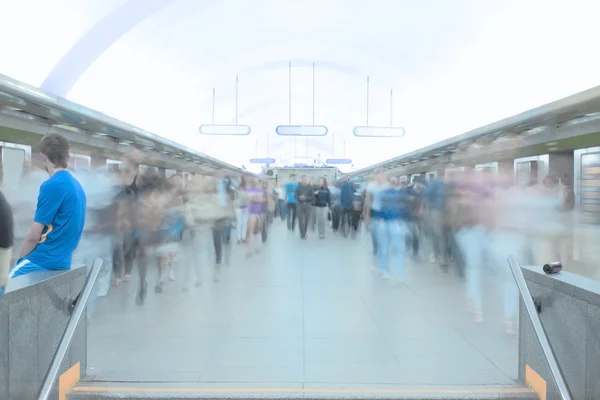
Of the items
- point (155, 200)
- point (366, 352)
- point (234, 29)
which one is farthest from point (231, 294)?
point (234, 29)

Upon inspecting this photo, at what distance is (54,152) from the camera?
3.47 m

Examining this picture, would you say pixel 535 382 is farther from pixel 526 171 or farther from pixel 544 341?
pixel 526 171

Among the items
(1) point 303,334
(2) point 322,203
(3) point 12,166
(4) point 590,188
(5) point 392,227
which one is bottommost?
(1) point 303,334

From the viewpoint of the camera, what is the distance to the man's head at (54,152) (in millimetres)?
3463

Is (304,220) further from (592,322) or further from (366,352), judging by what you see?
(592,322)

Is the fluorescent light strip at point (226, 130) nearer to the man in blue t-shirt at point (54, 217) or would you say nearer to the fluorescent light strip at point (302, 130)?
the fluorescent light strip at point (302, 130)

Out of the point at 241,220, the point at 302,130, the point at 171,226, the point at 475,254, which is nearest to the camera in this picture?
the point at 475,254

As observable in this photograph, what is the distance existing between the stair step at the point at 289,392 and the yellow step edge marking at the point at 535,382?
0.04 metres

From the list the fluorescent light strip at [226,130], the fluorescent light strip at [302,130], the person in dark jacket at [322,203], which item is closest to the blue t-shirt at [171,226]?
the person in dark jacket at [322,203]

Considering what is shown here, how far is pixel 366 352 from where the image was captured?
4383mm

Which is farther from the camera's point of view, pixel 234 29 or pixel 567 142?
pixel 234 29

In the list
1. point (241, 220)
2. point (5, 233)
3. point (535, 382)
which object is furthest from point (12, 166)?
point (535, 382)

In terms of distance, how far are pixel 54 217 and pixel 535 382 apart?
336 centimetres

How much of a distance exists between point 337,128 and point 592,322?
39.3m
